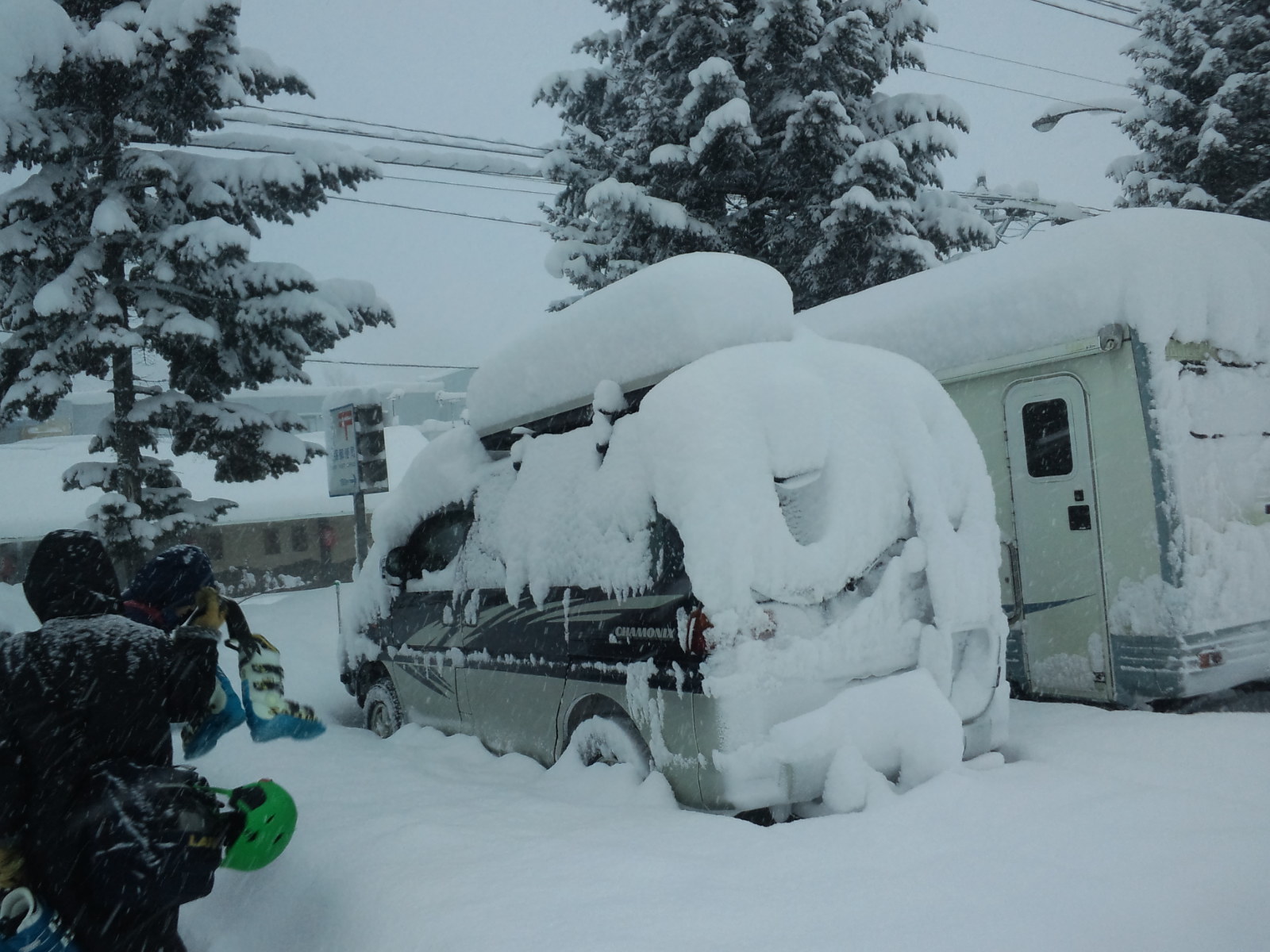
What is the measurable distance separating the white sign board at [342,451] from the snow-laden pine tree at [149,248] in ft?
4.56

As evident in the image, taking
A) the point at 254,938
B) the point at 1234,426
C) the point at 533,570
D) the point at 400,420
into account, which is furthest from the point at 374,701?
the point at 400,420

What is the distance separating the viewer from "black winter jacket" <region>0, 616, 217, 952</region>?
99.3 inches

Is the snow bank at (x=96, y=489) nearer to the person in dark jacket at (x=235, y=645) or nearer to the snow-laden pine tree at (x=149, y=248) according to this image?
the snow-laden pine tree at (x=149, y=248)

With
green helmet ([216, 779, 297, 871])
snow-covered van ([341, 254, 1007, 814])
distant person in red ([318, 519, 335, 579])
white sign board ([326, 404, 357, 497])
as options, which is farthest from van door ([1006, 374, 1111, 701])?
distant person in red ([318, 519, 335, 579])

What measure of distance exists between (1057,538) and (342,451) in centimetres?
698

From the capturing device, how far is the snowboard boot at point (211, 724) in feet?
10.7

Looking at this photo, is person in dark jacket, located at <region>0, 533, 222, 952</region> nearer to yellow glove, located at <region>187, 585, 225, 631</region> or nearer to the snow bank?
yellow glove, located at <region>187, 585, 225, 631</region>

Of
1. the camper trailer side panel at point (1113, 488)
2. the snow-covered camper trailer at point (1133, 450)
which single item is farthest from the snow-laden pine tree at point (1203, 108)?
the camper trailer side panel at point (1113, 488)

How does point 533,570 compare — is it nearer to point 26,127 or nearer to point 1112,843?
point 1112,843

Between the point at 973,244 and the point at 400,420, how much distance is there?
125ft

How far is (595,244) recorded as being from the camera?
14.9 metres

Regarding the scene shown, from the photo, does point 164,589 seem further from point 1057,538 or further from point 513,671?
point 1057,538

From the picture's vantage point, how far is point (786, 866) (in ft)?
10.5

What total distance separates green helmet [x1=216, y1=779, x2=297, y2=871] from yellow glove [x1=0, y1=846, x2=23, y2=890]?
495 mm
